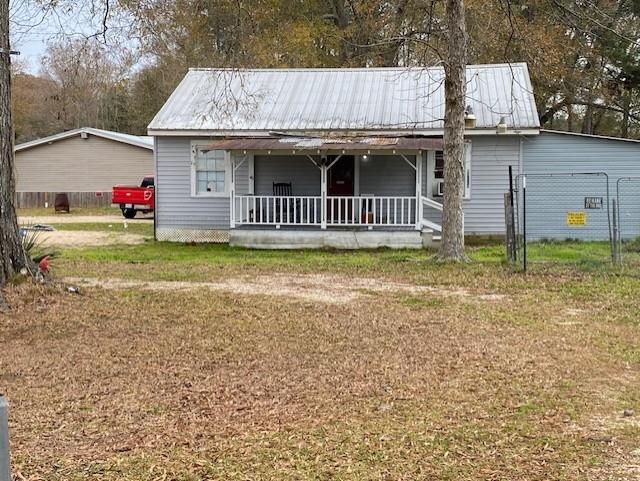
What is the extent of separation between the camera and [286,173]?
58.9 ft

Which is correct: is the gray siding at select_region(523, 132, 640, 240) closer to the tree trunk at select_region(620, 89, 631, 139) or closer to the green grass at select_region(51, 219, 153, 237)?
the green grass at select_region(51, 219, 153, 237)

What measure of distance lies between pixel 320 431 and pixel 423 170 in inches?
531

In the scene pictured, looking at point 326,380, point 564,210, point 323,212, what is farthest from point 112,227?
point 326,380

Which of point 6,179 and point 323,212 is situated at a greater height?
point 6,179

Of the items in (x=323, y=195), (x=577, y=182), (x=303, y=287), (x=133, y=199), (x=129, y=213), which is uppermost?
(x=133, y=199)

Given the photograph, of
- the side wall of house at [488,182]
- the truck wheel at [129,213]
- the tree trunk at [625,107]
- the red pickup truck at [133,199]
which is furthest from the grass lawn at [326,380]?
the tree trunk at [625,107]

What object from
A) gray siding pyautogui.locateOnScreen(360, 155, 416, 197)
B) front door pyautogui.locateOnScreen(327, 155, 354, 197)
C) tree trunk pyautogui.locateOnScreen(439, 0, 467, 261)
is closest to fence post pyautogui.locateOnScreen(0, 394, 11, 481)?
tree trunk pyautogui.locateOnScreen(439, 0, 467, 261)

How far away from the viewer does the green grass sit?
816 inches

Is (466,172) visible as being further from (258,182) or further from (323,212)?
(258,182)

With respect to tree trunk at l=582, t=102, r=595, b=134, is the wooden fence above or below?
below

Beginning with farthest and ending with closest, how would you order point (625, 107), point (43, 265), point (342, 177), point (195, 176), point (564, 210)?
1. point (625, 107)
2. point (342, 177)
3. point (195, 176)
4. point (564, 210)
5. point (43, 265)

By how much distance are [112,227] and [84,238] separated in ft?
13.4

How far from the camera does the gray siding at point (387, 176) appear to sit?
1733 cm

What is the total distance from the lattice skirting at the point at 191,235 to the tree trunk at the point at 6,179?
29.7 ft
